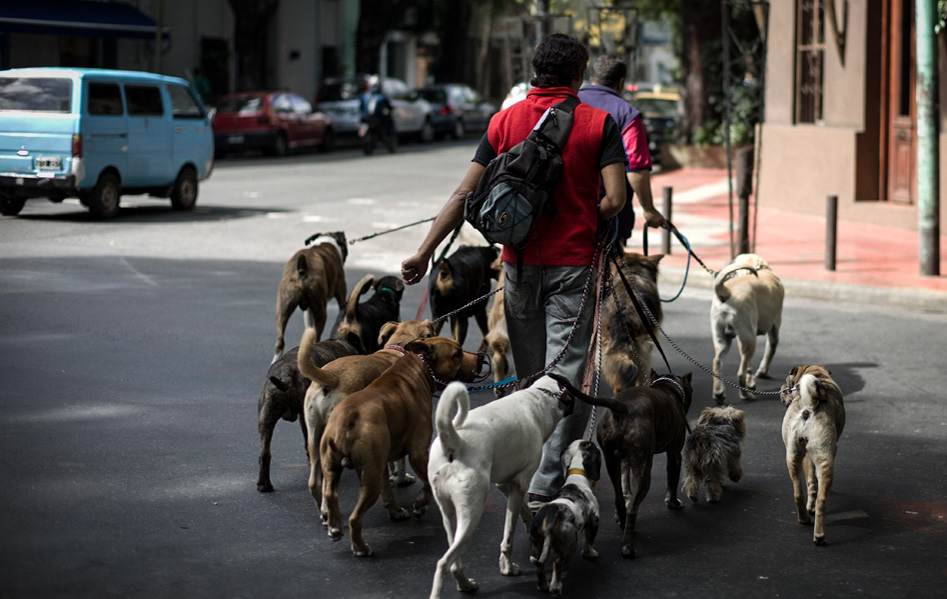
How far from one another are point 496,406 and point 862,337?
6272 mm

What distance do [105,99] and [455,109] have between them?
25100 mm

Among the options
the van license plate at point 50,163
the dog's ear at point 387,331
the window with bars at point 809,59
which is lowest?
the dog's ear at point 387,331

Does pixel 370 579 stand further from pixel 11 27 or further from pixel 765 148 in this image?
pixel 11 27

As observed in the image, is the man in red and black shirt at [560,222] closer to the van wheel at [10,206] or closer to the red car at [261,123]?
the van wheel at [10,206]

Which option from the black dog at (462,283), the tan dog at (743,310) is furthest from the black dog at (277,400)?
the tan dog at (743,310)

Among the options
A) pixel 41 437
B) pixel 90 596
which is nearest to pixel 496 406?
pixel 90 596

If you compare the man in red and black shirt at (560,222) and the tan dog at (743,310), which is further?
the tan dog at (743,310)

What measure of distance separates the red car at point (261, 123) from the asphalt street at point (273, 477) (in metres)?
19.1

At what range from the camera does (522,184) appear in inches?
202

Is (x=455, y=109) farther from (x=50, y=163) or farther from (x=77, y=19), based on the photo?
(x=50, y=163)

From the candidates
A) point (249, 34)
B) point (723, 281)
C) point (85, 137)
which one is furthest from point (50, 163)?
point (249, 34)

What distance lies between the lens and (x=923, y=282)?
490 inches

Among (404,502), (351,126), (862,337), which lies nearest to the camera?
(404,502)

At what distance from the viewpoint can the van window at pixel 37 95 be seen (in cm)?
1714
